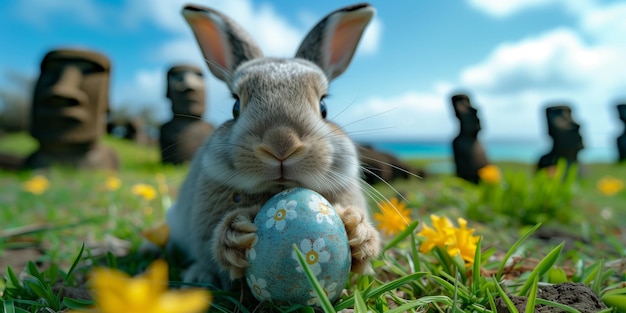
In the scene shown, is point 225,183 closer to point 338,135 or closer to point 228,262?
point 228,262

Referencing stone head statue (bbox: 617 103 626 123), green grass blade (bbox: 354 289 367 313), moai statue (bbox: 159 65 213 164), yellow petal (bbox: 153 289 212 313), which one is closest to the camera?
yellow petal (bbox: 153 289 212 313)

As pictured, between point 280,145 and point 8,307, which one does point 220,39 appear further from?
point 8,307

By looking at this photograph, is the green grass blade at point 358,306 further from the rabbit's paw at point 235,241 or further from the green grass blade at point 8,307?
the green grass blade at point 8,307

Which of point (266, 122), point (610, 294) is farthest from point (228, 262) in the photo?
point (610, 294)

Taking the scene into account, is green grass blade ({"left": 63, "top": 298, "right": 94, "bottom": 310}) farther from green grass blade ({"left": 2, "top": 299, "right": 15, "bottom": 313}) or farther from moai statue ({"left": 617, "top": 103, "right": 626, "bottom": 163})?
moai statue ({"left": 617, "top": 103, "right": 626, "bottom": 163})

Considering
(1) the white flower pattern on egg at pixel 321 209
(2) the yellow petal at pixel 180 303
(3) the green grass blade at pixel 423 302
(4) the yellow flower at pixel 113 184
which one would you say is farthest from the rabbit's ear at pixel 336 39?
(4) the yellow flower at pixel 113 184

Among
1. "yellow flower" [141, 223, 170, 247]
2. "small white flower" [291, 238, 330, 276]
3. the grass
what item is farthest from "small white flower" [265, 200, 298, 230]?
"yellow flower" [141, 223, 170, 247]
